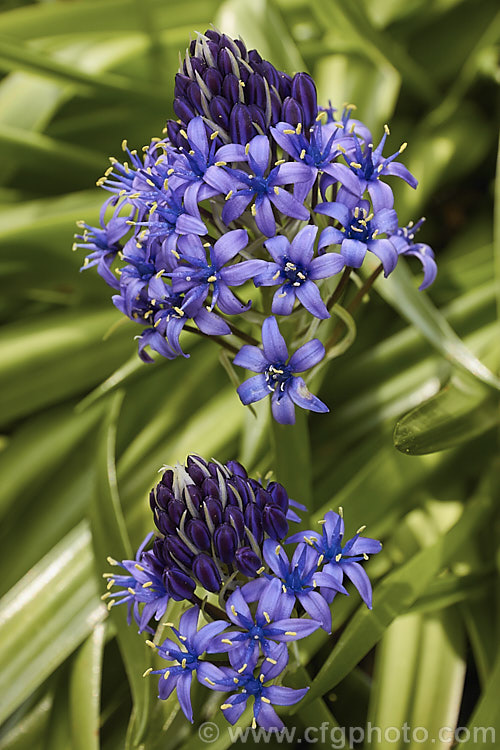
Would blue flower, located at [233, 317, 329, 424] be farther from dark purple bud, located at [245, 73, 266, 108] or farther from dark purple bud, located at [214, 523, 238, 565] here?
dark purple bud, located at [245, 73, 266, 108]

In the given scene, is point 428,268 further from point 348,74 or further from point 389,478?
point 348,74

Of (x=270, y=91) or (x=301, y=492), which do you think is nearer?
(x=270, y=91)

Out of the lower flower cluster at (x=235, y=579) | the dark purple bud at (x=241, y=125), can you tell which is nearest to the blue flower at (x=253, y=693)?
the lower flower cluster at (x=235, y=579)

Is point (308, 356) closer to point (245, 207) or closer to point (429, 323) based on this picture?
point (245, 207)

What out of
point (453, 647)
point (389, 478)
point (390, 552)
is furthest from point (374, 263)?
point (453, 647)

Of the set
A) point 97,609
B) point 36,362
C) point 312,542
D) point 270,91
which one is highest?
point 36,362

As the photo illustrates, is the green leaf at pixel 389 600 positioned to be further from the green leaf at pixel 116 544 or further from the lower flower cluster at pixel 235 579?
the green leaf at pixel 116 544
